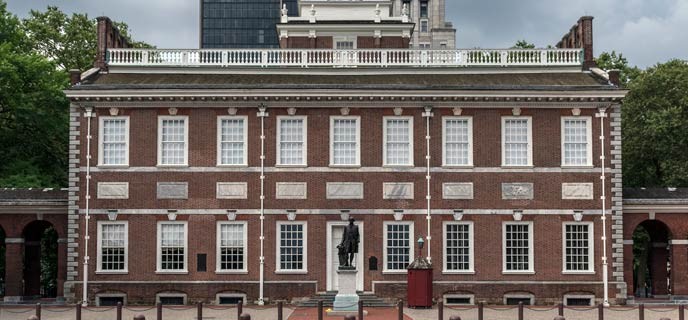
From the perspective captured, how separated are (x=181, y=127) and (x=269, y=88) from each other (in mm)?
3909

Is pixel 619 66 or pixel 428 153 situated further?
pixel 619 66

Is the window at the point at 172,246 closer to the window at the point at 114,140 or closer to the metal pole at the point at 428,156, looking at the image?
the window at the point at 114,140

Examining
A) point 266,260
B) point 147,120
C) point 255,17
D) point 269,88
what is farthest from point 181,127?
point 255,17

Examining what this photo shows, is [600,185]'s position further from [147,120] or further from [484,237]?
[147,120]

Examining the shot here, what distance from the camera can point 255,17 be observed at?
6388 inches

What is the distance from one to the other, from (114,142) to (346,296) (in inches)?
469

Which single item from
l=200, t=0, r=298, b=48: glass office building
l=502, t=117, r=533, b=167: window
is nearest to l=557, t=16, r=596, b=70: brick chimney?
l=502, t=117, r=533, b=167: window

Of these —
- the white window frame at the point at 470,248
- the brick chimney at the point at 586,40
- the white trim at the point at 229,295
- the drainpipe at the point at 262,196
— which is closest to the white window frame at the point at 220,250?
the drainpipe at the point at 262,196

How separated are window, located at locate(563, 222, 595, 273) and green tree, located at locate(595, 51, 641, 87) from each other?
63.0 ft

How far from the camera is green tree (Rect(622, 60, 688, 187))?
52.0 m

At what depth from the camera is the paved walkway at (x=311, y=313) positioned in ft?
106

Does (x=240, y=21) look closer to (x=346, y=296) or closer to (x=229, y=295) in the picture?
(x=229, y=295)

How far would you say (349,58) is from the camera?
4175 cm

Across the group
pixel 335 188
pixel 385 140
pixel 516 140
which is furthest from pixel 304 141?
pixel 516 140
